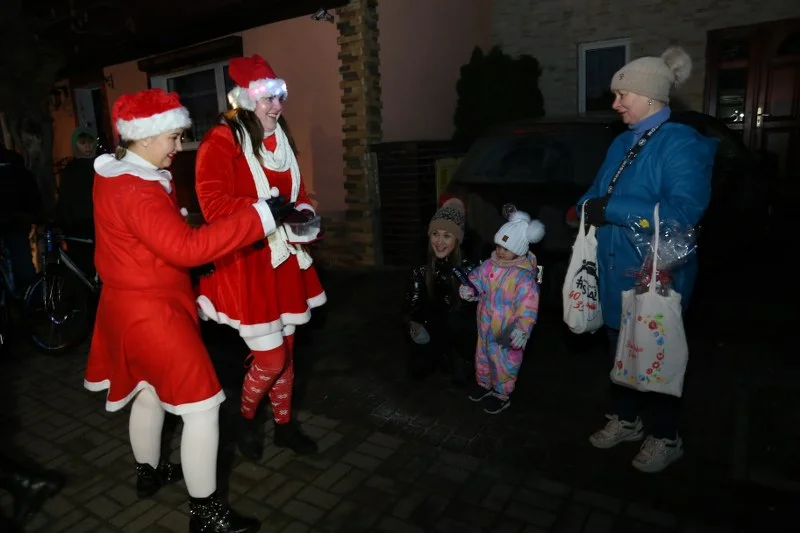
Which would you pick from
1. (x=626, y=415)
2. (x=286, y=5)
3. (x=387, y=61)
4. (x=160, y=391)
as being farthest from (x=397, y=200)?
(x=160, y=391)

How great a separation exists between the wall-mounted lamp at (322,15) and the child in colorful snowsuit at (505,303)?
16.1ft

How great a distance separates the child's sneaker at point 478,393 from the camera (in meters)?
4.03

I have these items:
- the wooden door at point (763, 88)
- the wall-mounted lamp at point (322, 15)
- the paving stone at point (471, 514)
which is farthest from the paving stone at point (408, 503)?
the wooden door at point (763, 88)

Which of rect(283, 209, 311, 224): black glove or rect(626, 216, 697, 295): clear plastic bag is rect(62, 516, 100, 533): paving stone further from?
rect(626, 216, 697, 295): clear plastic bag

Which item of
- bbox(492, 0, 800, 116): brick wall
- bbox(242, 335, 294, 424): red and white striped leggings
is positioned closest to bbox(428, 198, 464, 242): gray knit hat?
bbox(242, 335, 294, 424): red and white striped leggings

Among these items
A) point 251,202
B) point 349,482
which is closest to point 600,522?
point 349,482

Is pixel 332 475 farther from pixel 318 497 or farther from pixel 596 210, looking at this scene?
pixel 596 210

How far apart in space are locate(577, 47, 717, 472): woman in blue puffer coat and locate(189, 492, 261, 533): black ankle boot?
1988 millimetres

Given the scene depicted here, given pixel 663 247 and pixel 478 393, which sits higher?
pixel 663 247

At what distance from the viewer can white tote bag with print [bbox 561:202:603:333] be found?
122 inches

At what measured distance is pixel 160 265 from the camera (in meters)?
2.57

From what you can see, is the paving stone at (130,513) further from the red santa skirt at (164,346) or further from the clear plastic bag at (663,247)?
the clear plastic bag at (663,247)

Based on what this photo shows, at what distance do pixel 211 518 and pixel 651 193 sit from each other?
8.08ft

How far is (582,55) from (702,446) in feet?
27.8
